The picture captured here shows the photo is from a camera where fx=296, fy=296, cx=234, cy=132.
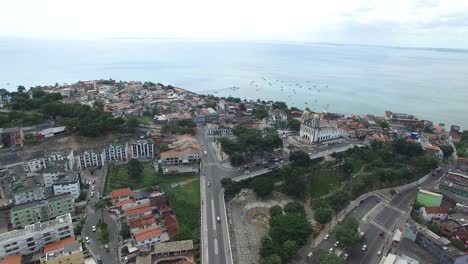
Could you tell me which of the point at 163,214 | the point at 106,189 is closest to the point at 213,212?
the point at 163,214

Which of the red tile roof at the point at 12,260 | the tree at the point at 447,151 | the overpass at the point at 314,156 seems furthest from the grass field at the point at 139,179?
the tree at the point at 447,151

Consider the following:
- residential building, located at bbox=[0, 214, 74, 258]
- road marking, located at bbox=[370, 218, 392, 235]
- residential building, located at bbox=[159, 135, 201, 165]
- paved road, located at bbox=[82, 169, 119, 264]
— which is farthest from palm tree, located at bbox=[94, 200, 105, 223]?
road marking, located at bbox=[370, 218, 392, 235]

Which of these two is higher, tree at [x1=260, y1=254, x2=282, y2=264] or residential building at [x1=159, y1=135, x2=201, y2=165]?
residential building at [x1=159, y1=135, x2=201, y2=165]

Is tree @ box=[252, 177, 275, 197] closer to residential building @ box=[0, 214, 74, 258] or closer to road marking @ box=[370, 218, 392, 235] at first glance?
road marking @ box=[370, 218, 392, 235]

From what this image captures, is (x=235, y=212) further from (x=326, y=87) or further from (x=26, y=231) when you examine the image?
(x=326, y=87)

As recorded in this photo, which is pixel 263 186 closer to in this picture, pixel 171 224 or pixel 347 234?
pixel 347 234

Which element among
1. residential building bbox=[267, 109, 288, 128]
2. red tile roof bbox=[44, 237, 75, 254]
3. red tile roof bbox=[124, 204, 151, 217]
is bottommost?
red tile roof bbox=[44, 237, 75, 254]
